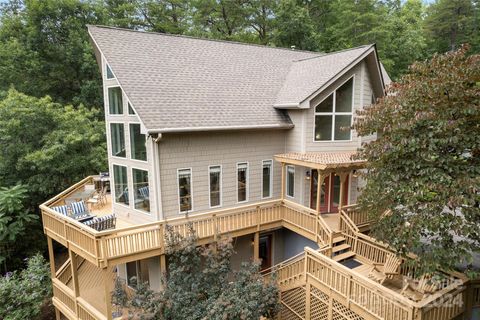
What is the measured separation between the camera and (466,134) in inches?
240

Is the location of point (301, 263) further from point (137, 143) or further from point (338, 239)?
point (137, 143)

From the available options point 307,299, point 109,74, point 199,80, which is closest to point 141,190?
point 109,74

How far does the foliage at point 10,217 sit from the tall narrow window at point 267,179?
10.8 meters

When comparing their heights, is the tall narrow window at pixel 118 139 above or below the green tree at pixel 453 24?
below

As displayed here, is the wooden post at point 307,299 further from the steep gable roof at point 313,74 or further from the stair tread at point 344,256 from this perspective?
the steep gable roof at point 313,74

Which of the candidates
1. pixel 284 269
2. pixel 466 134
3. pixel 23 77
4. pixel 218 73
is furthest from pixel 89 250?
pixel 23 77

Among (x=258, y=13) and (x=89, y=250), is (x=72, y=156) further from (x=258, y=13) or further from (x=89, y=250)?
(x=258, y=13)

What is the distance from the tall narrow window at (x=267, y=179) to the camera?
12.6 metres

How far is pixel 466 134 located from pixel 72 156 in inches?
648

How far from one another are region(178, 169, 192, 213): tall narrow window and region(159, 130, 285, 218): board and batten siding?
5.9 inches

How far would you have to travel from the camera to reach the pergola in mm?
10242

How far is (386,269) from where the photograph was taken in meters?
8.34

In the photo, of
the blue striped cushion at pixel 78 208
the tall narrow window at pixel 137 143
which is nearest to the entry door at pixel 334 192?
the tall narrow window at pixel 137 143

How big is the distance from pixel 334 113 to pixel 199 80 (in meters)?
5.68
